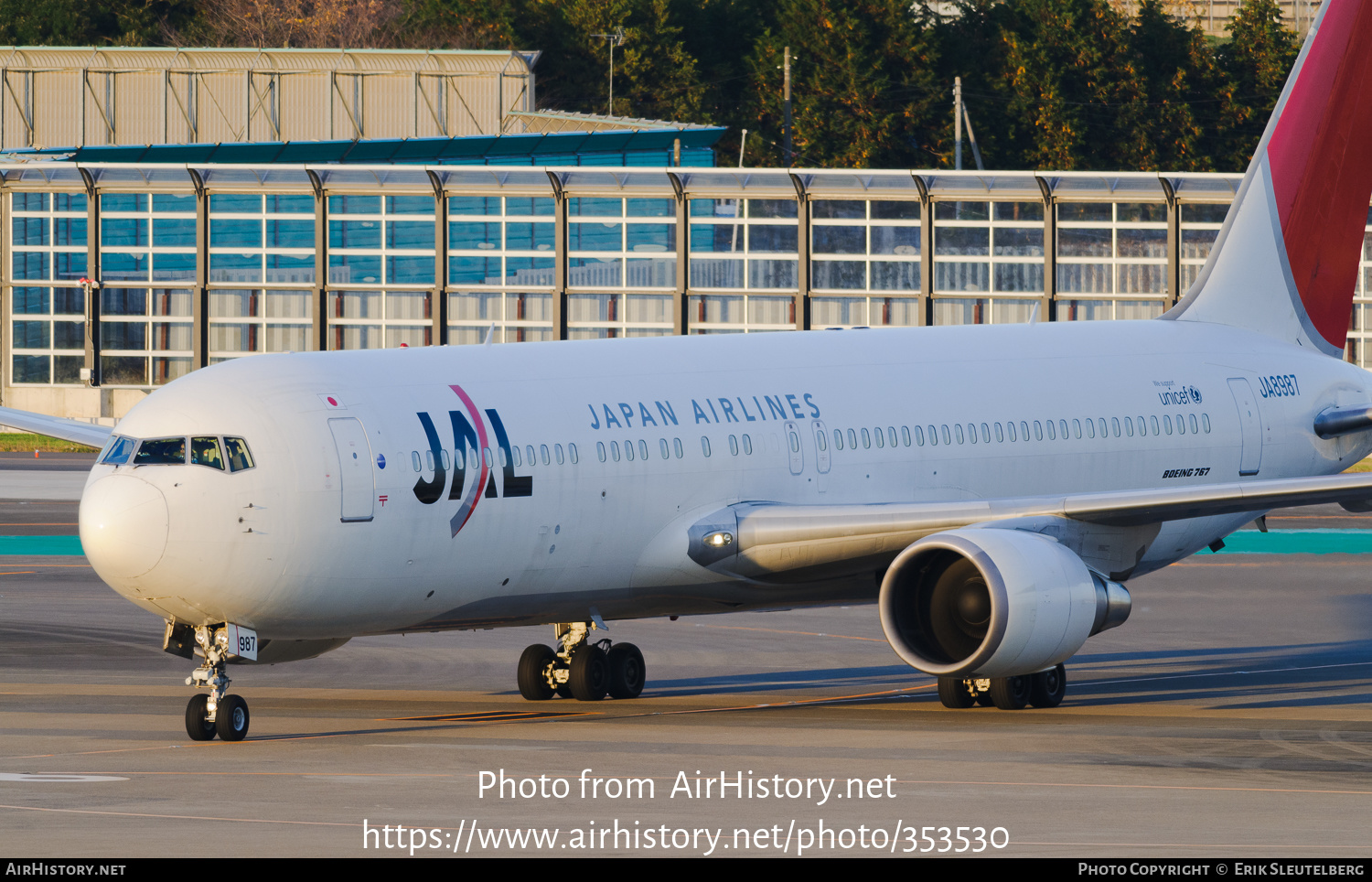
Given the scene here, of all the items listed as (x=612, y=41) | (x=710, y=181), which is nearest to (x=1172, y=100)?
(x=612, y=41)

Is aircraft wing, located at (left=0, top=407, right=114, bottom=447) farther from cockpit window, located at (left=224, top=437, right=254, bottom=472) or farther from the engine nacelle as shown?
the engine nacelle

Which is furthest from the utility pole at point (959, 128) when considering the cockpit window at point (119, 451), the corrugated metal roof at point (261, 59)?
the cockpit window at point (119, 451)

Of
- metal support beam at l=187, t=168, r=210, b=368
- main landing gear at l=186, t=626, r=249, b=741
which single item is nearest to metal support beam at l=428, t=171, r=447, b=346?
metal support beam at l=187, t=168, r=210, b=368

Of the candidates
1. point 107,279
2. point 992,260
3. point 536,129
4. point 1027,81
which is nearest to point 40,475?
point 107,279

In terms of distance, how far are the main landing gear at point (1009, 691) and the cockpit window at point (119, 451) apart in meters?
10.4

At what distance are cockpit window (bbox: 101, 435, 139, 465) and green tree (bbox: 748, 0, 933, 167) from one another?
9026cm

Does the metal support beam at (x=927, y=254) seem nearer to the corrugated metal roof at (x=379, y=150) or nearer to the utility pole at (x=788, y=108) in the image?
the corrugated metal roof at (x=379, y=150)

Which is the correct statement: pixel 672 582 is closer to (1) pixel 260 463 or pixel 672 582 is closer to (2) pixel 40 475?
(1) pixel 260 463

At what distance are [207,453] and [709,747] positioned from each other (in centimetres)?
628

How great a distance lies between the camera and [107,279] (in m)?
71.4

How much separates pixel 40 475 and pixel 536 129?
4022 cm

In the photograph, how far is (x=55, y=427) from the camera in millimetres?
28594

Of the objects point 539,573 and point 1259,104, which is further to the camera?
point 1259,104

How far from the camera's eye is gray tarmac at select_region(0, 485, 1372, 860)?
1736 centimetres
